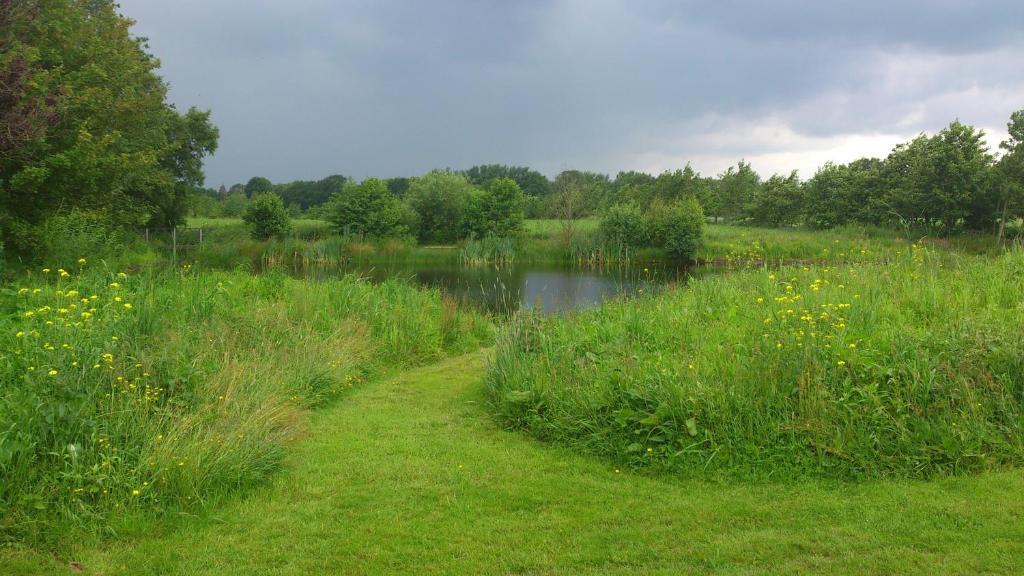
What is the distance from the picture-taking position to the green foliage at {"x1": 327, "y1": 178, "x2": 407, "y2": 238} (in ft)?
165

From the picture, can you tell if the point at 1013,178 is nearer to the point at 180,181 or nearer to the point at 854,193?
the point at 854,193

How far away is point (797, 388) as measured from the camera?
5406mm

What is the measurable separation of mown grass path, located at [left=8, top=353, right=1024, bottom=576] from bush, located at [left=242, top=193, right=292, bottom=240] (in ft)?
144

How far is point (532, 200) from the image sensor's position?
Answer: 7531 cm

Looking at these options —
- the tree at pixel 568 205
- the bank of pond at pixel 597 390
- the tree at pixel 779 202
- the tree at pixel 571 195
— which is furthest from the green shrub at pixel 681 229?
the bank of pond at pixel 597 390

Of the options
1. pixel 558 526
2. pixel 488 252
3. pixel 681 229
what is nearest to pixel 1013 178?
pixel 681 229

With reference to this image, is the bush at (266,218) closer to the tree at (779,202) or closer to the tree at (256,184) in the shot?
the tree at (779,202)

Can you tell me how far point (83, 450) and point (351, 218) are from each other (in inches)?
1870

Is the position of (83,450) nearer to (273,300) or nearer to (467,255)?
(273,300)

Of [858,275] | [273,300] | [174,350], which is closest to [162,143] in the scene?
[273,300]

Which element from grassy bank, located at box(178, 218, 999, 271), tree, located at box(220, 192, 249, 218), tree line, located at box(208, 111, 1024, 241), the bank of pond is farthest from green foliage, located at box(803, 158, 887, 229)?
tree, located at box(220, 192, 249, 218)

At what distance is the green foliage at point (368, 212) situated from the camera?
50.4m

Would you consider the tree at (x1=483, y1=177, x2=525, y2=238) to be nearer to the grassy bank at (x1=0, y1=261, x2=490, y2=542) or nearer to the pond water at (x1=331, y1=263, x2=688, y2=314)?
the pond water at (x1=331, y1=263, x2=688, y2=314)

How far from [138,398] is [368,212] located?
1843 inches
